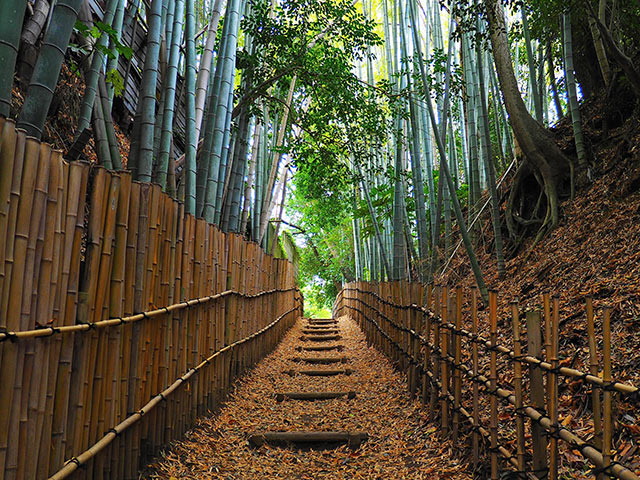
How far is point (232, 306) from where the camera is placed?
→ 12.6 ft

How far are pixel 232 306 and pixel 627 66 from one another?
3013 mm

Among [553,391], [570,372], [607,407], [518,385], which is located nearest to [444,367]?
[518,385]

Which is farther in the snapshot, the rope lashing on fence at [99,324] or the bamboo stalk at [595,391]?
the bamboo stalk at [595,391]

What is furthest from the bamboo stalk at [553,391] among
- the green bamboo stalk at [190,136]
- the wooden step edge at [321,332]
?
the wooden step edge at [321,332]

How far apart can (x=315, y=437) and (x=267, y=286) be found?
2.96 meters

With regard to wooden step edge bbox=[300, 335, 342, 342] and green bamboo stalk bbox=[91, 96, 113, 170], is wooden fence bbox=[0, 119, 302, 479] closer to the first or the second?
green bamboo stalk bbox=[91, 96, 113, 170]

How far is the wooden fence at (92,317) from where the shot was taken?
51.2 inches

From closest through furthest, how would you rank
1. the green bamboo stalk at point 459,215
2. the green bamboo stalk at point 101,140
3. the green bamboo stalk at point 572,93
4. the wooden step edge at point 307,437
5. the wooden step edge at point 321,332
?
the green bamboo stalk at point 101,140 → the wooden step edge at point 307,437 → the green bamboo stalk at point 459,215 → the green bamboo stalk at point 572,93 → the wooden step edge at point 321,332

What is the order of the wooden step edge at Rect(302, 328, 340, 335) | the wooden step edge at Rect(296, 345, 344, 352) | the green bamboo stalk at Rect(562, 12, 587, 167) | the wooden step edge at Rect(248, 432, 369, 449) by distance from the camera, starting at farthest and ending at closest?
the wooden step edge at Rect(302, 328, 340, 335) → the wooden step edge at Rect(296, 345, 344, 352) → the green bamboo stalk at Rect(562, 12, 587, 167) → the wooden step edge at Rect(248, 432, 369, 449)

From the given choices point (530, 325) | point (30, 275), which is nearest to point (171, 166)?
point (30, 275)

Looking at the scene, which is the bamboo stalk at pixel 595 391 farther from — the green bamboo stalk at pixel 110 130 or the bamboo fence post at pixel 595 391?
the green bamboo stalk at pixel 110 130

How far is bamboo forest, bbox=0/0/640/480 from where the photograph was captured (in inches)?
57.1

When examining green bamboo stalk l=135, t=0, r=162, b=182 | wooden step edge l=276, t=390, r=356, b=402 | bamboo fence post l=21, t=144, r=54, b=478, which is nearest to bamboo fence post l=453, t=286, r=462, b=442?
wooden step edge l=276, t=390, r=356, b=402

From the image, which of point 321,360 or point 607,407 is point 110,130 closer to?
point 607,407
